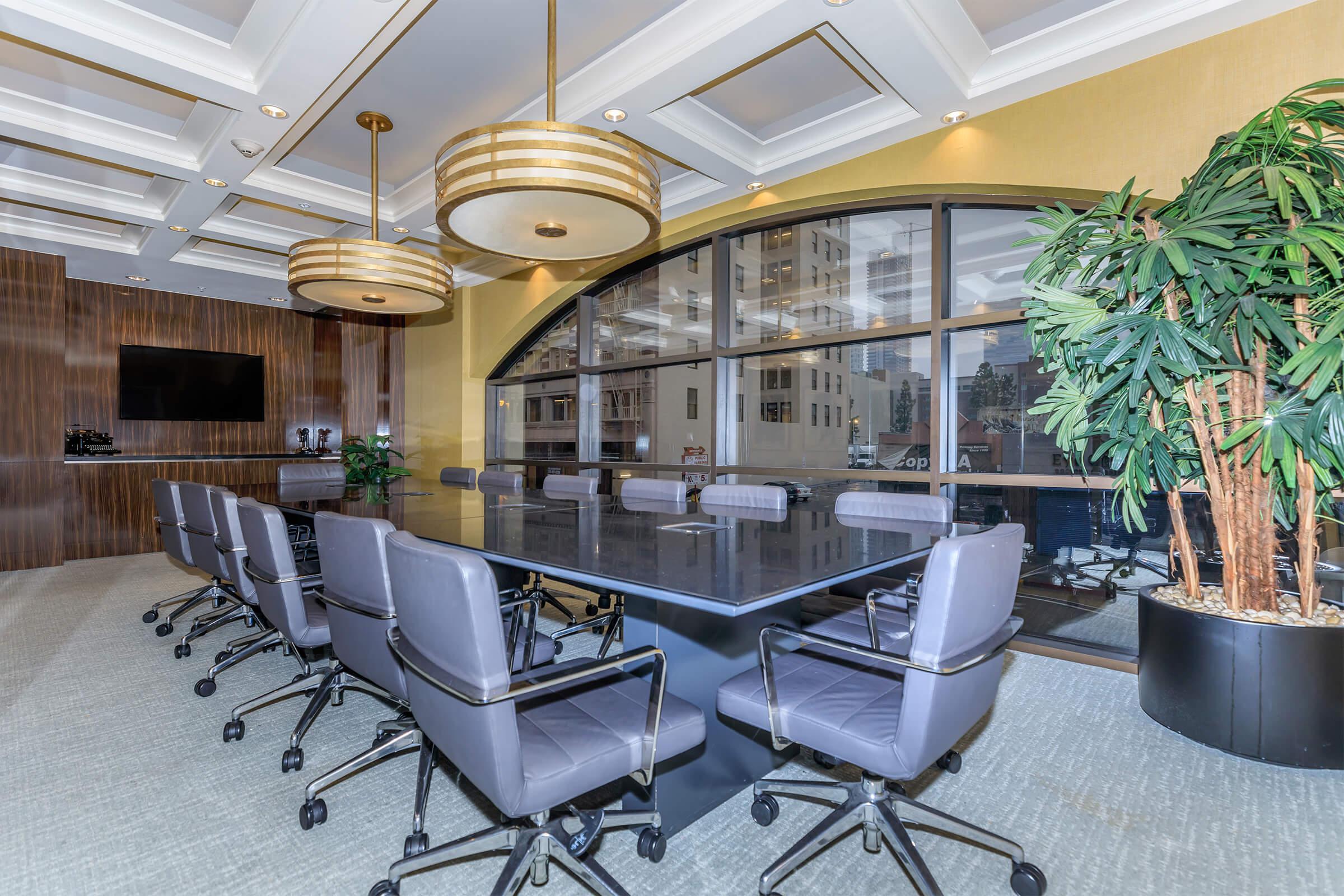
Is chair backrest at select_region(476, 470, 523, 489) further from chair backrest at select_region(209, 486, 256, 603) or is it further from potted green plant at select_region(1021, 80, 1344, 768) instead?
potted green plant at select_region(1021, 80, 1344, 768)

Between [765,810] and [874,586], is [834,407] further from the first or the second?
[765,810]

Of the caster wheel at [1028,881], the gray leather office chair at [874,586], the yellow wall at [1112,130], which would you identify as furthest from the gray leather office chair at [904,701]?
the yellow wall at [1112,130]

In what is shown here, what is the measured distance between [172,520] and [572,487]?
252cm

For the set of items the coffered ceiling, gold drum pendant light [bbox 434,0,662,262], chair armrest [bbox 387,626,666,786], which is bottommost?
chair armrest [bbox 387,626,666,786]

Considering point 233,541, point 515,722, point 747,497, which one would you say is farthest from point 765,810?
point 233,541

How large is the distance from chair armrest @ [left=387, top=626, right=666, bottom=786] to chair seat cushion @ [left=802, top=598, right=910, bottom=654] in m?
0.93

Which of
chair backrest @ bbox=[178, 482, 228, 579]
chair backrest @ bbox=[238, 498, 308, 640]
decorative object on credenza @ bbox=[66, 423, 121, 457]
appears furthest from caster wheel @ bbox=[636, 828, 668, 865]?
decorative object on credenza @ bbox=[66, 423, 121, 457]

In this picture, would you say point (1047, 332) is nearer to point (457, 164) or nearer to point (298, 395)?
point (457, 164)

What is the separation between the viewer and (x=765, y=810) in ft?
6.74

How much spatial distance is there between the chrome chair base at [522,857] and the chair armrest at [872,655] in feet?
1.86

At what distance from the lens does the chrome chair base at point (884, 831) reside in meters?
1.68

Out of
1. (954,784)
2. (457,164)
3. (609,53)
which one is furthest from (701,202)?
(954,784)

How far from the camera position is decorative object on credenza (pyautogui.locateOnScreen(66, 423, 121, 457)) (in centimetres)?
706

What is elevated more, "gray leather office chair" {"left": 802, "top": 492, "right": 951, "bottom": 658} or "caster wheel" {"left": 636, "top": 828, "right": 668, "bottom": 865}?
"gray leather office chair" {"left": 802, "top": 492, "right": 951, "bottom": 658}
